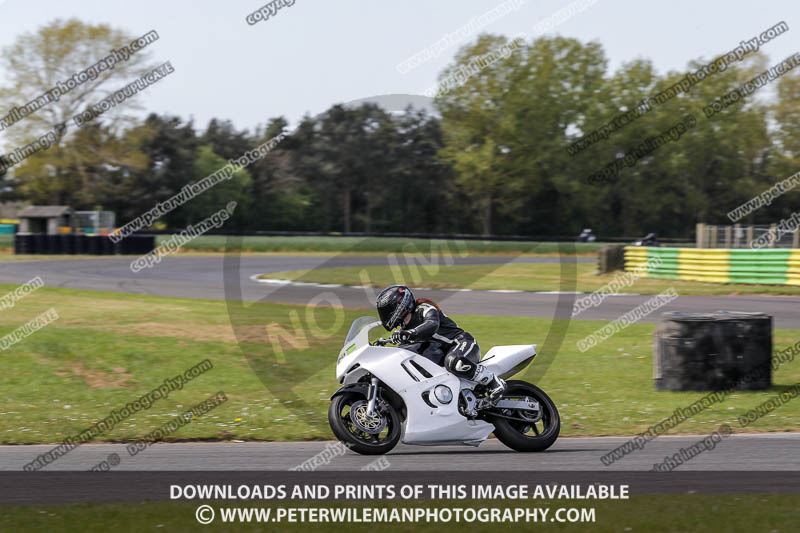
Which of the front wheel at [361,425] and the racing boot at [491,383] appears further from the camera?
the racing boot at [491,383]

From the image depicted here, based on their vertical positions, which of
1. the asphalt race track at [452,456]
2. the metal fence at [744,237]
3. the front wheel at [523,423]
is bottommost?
the asphalt race track at [452,456]

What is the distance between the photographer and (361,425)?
7215 millimetres

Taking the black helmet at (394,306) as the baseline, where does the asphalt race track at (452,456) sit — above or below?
below

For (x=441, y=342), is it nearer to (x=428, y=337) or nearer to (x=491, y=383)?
(x=428, y=337)

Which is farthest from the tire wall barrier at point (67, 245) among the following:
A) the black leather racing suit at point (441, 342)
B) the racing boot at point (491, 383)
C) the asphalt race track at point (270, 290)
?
the racing boot at point (491, 383)

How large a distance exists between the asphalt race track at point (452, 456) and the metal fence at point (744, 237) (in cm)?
2009

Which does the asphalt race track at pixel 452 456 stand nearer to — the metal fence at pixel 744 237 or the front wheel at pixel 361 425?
the front wheel at pixel 361 425

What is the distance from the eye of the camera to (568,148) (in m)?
65.9

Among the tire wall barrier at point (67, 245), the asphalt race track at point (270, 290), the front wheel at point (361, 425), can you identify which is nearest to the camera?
the front wheel at point (361, 425)

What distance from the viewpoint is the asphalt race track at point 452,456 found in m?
6.96

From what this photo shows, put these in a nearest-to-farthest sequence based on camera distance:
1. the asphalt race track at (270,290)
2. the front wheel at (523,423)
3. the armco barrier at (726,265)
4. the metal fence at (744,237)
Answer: the front wheel at (523,423)
the asphalt race track at (270,290)
the armco barrier at (726,265)
the metal fence at (744,237)

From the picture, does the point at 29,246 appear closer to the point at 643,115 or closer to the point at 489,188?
the point at 489,188

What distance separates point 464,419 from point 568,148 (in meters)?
60.7

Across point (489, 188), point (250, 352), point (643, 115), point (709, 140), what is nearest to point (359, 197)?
point (489, 188)
